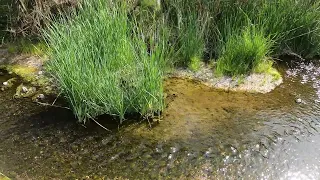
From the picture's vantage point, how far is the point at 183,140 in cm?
493

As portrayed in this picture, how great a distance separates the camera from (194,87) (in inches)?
239

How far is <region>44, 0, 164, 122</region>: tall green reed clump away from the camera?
495 centimetres

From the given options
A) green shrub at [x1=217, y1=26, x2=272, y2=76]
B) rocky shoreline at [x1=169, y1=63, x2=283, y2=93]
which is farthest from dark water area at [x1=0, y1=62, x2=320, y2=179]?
green shrub at [x1=217, y1=26, x2=272, y2=76]

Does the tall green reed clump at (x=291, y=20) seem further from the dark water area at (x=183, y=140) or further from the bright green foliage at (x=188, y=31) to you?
the dark water area at (x=183, y=140)

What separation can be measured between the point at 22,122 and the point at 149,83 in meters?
1.77

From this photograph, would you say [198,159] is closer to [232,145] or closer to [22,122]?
[232,145]

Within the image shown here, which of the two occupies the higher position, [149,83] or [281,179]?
[149,83]

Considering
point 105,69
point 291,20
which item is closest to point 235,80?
point 291,20

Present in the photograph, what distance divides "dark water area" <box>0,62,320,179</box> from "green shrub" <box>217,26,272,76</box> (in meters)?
0.51

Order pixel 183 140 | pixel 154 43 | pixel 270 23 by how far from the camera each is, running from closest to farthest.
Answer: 1. pixel 183 140
2. pixel 154 43
3. pixel 270 23

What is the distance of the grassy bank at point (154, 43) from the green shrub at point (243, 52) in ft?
0.05

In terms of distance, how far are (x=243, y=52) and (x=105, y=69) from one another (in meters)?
2.25

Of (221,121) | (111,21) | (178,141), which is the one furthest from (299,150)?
(111,21)

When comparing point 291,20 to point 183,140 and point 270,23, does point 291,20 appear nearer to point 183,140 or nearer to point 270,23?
point 270,23
